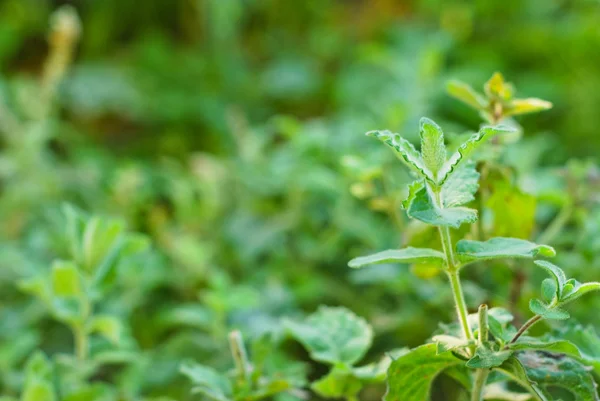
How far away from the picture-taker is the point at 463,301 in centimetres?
47

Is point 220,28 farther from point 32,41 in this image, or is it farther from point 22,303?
point 22,303

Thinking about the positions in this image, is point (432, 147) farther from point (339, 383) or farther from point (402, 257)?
point (339, 383)

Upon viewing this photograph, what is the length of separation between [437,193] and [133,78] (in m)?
1.42

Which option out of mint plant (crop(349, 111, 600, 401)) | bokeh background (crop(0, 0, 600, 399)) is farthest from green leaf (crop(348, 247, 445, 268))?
bokeh background (crop(0, 0, 600, 399))

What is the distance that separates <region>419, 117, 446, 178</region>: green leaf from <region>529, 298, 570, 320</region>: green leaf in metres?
0.10

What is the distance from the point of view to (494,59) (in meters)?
1.63

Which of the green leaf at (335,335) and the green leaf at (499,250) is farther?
the green leaf at (335,335)

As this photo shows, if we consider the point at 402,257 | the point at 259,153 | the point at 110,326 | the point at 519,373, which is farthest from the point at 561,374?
the point at 259,153

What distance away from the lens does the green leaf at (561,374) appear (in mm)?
479

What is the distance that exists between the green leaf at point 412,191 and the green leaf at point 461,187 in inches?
1.0

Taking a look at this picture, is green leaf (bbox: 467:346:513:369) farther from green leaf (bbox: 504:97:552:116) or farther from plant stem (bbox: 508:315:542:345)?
green leaf (bbox: 504:97:552:116)

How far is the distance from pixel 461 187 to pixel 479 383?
0.13 m

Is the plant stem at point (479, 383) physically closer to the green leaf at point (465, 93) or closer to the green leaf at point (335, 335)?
the green leaf at point (335, 335)

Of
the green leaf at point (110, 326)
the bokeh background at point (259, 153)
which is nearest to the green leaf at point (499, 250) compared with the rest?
the bokeh background at point (259, 153)
